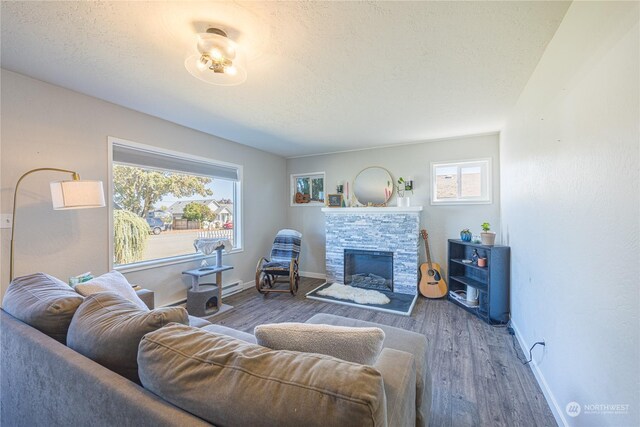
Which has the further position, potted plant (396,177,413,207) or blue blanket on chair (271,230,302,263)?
blue blanket on chair (271,230,302,263)

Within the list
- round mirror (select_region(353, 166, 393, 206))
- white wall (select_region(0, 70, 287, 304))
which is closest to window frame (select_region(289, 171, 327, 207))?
round mirror (select_region(353, 166, 393, 206))

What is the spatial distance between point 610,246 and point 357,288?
3.24 meters

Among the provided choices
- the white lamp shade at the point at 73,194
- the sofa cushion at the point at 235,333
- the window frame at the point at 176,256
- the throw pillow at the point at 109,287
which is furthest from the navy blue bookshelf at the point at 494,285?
the white lamp shade at the point at 73,194

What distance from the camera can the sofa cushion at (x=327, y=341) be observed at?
0.95 meters

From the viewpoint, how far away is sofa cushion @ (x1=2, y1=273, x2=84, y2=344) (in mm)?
1149

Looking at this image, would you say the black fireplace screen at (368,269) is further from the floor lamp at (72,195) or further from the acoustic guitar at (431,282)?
the floor lamp at (72,195)

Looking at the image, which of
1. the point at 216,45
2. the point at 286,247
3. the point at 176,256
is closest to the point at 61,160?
the point at 176,256

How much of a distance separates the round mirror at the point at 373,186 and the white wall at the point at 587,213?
91.4 inches

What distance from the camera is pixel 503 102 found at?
102 inches

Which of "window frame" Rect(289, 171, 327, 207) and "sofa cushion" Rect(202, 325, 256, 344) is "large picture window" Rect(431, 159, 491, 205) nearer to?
"window frame" Rect(289, 171, 327, 207)

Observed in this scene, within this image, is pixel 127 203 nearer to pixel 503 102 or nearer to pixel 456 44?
pixel 456 44

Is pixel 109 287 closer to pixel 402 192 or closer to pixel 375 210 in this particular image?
pixel 375 210

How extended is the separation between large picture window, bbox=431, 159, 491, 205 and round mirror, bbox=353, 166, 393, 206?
2.37 feet

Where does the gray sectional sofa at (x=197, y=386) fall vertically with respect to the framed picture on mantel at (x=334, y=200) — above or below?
below
